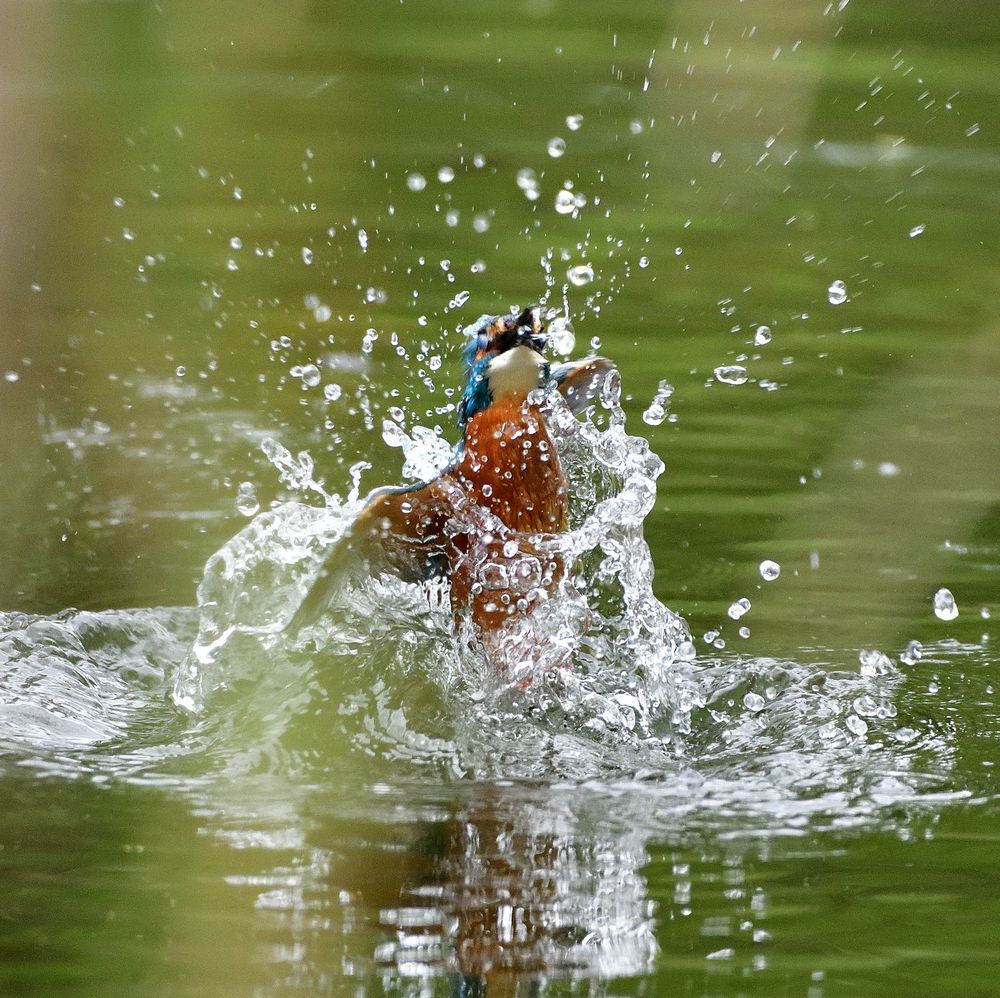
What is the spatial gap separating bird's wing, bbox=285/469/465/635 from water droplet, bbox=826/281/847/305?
147 centimetres

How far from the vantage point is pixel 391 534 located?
240 centimetres

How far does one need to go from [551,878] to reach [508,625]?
83 cm

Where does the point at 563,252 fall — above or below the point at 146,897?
above

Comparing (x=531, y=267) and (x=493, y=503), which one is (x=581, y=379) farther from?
(x=531, y=267)

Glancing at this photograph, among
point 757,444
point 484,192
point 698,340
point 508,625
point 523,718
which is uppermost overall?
point 484,192

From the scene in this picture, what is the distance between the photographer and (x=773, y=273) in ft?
11.9

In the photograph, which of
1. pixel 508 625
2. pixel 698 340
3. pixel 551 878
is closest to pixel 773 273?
pixel 698 340

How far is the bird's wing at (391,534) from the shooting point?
7.64 feet

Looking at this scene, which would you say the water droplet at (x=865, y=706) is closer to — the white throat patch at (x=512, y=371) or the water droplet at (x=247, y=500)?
the white throat patch at (x=512, y=371)

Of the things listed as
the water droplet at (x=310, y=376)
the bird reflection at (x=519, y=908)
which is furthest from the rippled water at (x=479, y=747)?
the water droplet at (x=310, y=376)

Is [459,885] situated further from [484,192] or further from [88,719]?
[484,192]

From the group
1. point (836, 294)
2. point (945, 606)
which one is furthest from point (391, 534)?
point (836, 294)

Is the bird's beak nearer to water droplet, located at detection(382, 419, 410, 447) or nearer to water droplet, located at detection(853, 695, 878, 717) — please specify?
water droplet, located at detection(382, 419, 410, 447)

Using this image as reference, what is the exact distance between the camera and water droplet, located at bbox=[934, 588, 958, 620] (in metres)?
2.89
